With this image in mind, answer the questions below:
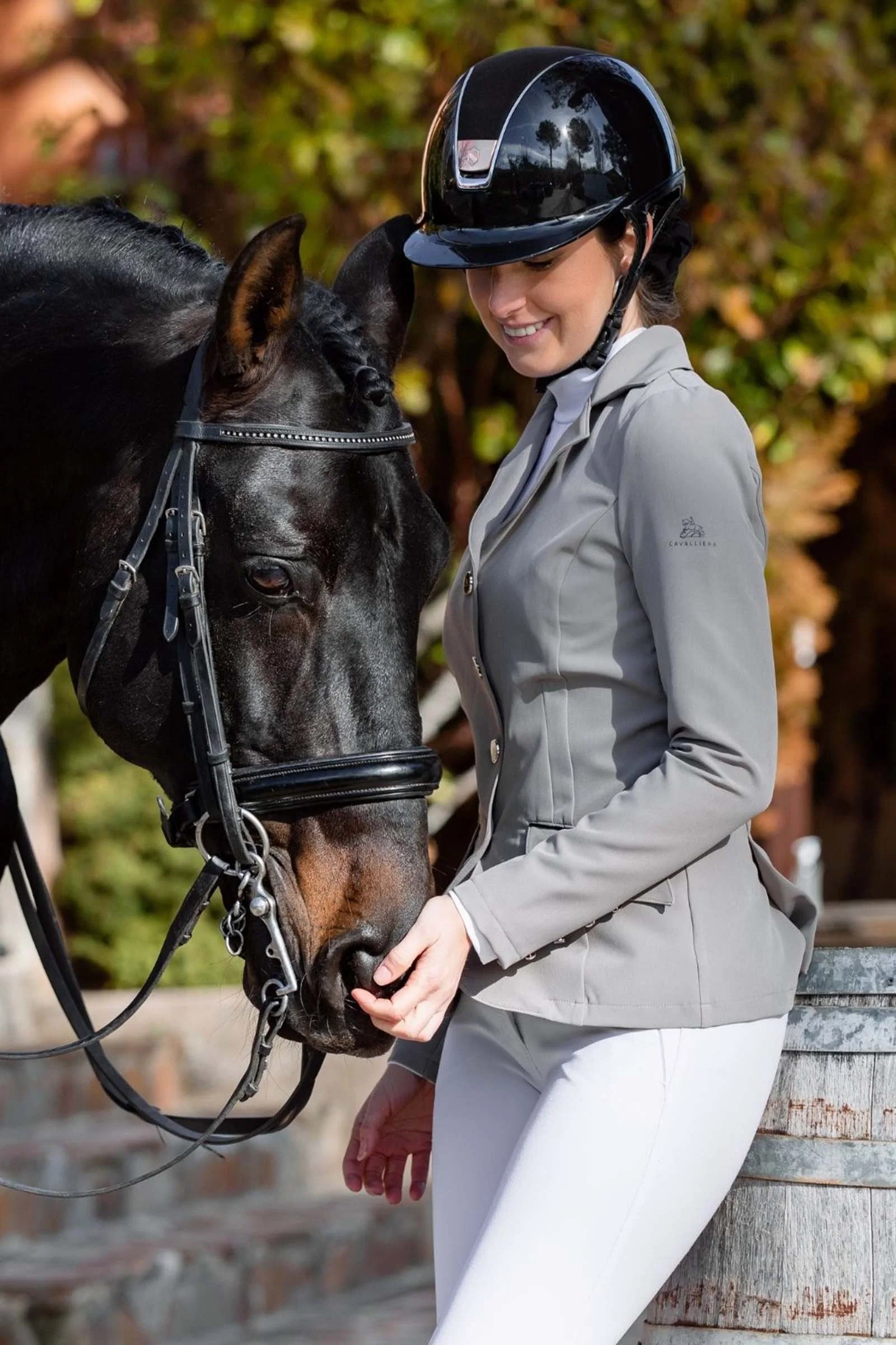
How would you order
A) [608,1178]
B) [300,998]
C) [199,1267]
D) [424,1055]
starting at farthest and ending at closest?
[199,1267] → [424,1055] → [300,998] → [608,1178]

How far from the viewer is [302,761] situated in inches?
65.4

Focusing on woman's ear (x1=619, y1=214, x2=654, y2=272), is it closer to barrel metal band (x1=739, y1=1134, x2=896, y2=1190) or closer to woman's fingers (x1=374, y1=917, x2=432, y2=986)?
woman's fingers (x1=374, y1=917, x2=432, y2=986)

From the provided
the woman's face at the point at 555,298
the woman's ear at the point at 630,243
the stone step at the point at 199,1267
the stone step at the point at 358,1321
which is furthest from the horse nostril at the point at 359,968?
the stone step at the point at 358,1321

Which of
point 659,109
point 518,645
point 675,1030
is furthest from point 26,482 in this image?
point 675,1030

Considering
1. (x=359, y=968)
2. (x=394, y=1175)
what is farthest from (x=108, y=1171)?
(x=359, y=968)

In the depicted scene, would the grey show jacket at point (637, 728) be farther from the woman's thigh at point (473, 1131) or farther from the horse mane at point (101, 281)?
the horse mane at point (101, 281)

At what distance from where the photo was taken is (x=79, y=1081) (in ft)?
15.0

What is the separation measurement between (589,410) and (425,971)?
1.81ft

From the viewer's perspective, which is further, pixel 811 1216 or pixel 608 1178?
pixel 811 1216

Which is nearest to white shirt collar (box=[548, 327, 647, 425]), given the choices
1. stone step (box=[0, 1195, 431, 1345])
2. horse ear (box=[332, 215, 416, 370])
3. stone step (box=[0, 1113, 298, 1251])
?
horse ear (box=[332, 215, 416, 370])

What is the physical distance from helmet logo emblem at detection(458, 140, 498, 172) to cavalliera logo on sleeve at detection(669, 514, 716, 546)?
421mm

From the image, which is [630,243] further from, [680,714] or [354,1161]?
[354,1161]

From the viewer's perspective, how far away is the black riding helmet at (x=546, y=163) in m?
1.59

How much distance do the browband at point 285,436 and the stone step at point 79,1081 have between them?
2.95 metres
